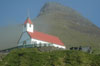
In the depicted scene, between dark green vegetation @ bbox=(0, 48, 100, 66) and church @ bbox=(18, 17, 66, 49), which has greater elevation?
church @ bbox=(18, 17, 66, 49)

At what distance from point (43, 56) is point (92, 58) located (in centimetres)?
684

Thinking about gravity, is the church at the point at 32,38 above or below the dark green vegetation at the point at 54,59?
above

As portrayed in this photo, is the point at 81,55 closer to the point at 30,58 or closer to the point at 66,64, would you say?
the point at 66,64

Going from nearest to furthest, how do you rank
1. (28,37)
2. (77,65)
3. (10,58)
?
(77,65), (10,58), (28,37)

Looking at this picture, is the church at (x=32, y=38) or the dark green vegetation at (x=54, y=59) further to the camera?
the church at (x=32, y=38)

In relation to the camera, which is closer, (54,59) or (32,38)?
(54,59)

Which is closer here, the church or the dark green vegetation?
the dark green vegetation

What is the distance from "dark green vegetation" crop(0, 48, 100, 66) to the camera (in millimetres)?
31922

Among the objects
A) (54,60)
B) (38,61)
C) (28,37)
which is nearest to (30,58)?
(38,61)

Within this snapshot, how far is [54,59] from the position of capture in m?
32.3

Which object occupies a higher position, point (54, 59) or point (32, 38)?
point (32, 38)

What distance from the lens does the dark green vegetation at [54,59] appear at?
105 ft

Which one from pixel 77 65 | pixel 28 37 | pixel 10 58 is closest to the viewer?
pixel 77 65

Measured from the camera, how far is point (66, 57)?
32.9 m
